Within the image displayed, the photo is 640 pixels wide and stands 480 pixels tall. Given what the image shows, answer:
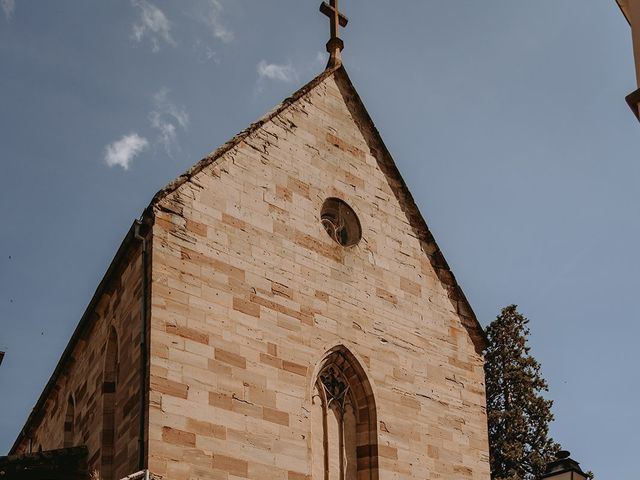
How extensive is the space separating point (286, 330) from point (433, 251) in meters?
3.86

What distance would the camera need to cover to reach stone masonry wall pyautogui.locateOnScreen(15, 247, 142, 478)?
1373 centimetres

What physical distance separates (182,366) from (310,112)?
205 inches

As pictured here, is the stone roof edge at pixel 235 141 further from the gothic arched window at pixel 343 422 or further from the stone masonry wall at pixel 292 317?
the gothic arched window at pixel 343 422

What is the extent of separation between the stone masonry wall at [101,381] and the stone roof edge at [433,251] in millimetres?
5052

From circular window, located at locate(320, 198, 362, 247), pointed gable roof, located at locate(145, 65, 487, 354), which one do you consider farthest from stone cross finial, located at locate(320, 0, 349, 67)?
circular window, located at locate(320, 198, 362, 247)

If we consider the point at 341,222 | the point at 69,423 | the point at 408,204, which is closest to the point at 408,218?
the point at 408,204

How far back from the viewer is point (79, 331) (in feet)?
56.6

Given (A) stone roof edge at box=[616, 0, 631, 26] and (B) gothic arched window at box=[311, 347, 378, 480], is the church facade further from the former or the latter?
(A) stone roof edge at box=[616, 0, 631, 26]

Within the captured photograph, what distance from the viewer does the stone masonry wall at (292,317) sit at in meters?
13.7

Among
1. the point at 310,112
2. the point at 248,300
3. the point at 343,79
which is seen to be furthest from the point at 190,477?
the point at 343,79

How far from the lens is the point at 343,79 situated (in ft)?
59.7

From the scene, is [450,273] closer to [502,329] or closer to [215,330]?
[215,330]

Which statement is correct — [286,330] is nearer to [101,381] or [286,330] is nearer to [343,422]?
[343,422]

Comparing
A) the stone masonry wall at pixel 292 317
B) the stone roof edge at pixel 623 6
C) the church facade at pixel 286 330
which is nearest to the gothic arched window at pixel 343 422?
the church facade at pixel 286 330
